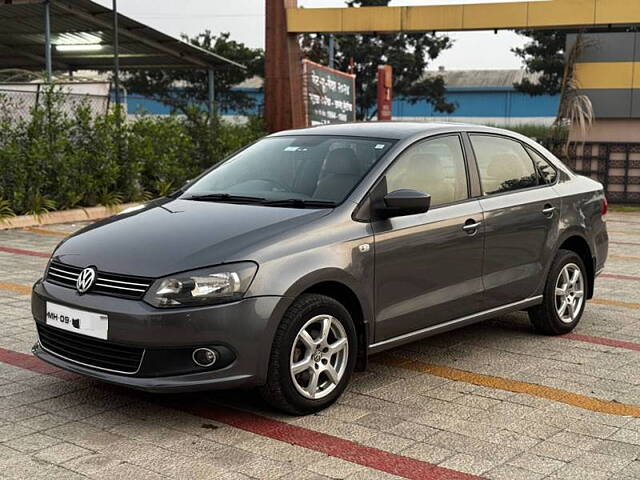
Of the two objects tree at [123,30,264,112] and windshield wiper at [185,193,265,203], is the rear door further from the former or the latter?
tree at [123,30,264,112]

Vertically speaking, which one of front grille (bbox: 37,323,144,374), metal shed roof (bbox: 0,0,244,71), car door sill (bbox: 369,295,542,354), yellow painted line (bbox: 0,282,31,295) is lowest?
yellow painted line (bbox: 0,282,31,295)

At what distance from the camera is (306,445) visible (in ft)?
13.8

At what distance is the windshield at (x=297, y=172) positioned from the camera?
5180 mm

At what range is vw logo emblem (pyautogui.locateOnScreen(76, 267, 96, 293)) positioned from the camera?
4.46 m

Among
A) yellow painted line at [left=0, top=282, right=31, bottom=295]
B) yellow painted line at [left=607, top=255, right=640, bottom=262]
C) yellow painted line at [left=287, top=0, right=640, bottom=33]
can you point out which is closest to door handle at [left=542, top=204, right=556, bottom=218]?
yellow painted line at [left=0, top=282, right=31, bottom=295]

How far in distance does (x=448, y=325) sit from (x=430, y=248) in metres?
0.57

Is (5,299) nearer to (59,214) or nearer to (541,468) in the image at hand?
(541,468)

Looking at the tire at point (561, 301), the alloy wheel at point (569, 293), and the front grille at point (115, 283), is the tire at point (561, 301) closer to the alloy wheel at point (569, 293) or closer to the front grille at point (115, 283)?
the alloy wheel at point (569, 293)

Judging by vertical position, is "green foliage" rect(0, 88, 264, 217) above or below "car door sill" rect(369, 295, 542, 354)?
above

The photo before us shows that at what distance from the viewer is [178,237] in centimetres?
461

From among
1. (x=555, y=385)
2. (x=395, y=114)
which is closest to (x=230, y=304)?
(x=555, y=385)

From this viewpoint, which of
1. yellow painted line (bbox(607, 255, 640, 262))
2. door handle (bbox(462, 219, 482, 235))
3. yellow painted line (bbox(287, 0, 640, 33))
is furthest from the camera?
yellow painted line (bbox(287, 0, 640, 33))

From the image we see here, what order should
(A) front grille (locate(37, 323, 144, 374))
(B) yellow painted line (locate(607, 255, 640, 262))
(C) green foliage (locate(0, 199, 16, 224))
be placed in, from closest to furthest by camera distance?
(A) front grille (locate(37, 323, 144, 374)) → (B) yellow painted line (locate(607, 255, 640, 262)) → (C) green foliage (locate(0, 199, 16, 224))

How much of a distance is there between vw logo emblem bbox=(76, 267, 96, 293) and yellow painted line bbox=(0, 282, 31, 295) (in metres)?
3.56
